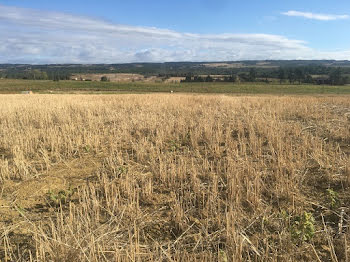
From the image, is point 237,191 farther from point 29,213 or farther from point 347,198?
point 29,213

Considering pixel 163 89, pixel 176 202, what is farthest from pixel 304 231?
pixel 163 89

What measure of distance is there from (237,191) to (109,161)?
9.52 feet

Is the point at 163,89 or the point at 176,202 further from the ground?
the point at 176,202

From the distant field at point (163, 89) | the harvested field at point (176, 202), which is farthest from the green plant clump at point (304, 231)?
the distant field at point (163, 89)

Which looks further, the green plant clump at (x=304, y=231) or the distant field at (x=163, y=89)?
the distant field at (x=163, y=89)

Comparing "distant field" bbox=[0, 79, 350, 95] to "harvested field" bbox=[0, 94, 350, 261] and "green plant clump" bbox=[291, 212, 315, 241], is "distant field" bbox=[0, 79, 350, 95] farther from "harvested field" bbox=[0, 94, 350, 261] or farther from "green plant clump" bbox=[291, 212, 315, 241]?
"green plant clump" bbox=[291, 212, 315, 241]

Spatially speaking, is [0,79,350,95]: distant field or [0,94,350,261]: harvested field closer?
[0,94,350,261]: harvested field

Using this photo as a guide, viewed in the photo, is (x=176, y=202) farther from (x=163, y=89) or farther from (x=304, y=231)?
(x=163, y=89)

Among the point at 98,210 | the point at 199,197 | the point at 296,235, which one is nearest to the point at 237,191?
the point at 199,197

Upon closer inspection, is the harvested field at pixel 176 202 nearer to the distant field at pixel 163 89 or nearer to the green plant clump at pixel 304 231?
the green plant clump at pixel 304 231

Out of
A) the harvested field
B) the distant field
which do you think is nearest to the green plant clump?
the harvested field

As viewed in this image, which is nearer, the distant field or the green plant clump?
the green plant clump

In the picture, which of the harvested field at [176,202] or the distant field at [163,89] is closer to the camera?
the harvested field at [176,202]

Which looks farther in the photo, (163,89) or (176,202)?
A: (163,89)
